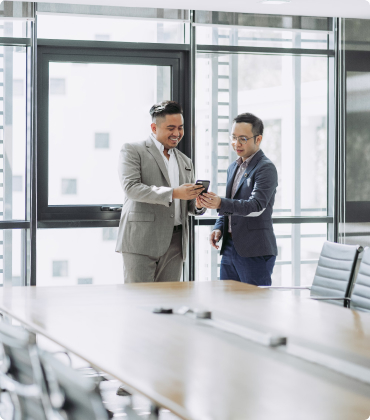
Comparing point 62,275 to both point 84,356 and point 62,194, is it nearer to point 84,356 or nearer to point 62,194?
point 62,194

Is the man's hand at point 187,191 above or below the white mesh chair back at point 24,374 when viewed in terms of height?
above

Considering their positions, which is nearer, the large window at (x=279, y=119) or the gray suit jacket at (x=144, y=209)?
the gray suit jacket at (x=144, y=209)

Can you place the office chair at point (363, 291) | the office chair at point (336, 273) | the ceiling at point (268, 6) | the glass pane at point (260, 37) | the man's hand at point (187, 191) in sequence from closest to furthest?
the office chair at point (363, 291), the office chair at point (336, 273), the man's hand at point (187, 191), the ceiling at point (268, 6), the glass pane at point (260, 37)

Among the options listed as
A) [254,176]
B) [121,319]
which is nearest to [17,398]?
[121,319]

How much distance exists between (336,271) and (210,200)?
105 cm

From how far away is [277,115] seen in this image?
621 cm

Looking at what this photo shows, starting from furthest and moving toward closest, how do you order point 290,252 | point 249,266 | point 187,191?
1. point 290,252
2. point 249,266
3. point 187,191

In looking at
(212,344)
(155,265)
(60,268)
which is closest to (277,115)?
(155,265)

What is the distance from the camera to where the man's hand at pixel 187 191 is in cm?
453

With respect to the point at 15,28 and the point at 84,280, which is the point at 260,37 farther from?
the point at 84,280

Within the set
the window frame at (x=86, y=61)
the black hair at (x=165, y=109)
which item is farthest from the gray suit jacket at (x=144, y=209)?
the window frame at (x=86, y=61)

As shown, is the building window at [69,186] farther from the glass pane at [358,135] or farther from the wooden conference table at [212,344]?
the glass pane at [358,135]

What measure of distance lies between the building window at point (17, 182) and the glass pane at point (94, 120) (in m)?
0.27

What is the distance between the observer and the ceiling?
5.32m
